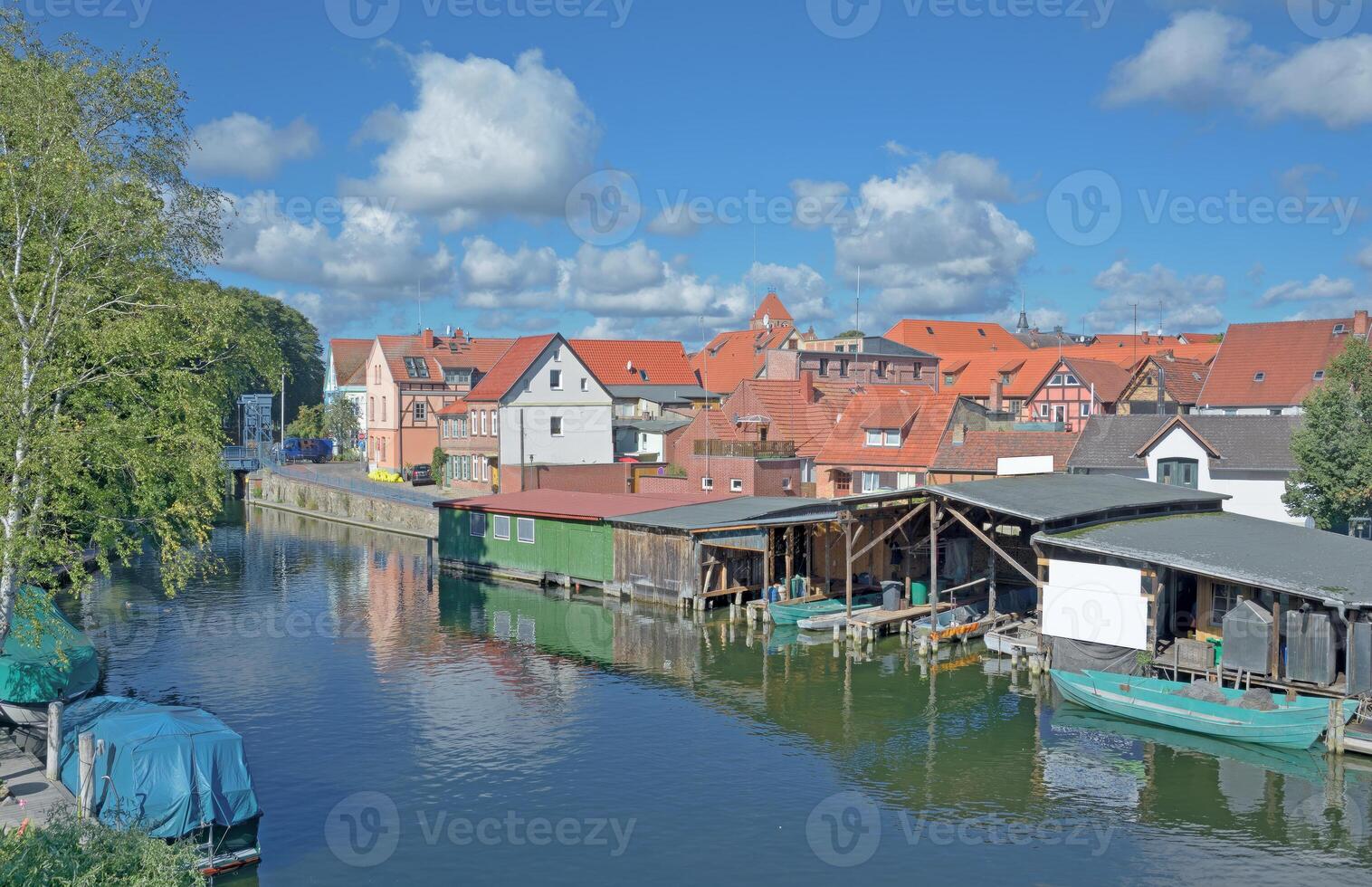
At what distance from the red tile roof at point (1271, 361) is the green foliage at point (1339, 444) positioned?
20.8 m

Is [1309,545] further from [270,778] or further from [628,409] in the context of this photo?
[628,409]

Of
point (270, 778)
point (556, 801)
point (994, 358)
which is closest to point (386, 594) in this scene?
point (270, 778)

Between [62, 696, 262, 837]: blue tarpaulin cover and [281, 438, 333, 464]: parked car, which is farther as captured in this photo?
[281, 438, 333, 464]: parked car

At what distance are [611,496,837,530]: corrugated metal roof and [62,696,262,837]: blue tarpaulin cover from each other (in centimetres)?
2216

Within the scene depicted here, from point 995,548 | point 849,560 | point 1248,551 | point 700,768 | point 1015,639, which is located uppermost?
point 1248,551

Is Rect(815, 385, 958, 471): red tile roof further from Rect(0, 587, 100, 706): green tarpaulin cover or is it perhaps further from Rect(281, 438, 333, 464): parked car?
Rect(281, 438, 333, 464): parked car

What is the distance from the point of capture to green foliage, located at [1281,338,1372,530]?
3956 cm

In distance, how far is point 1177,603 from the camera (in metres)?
32.0

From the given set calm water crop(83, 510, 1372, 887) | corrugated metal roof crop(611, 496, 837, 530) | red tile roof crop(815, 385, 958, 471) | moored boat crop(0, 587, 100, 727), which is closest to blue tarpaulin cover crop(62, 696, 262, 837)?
calm water crop(83, 510, 1372, 887)

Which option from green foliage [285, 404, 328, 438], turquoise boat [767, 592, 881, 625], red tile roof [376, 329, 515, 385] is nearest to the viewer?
turquoise boat [767, 592, 881, 625]

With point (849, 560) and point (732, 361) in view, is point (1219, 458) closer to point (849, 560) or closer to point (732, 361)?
point (849, 560)

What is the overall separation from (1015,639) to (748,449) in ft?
81.3

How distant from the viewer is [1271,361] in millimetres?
63312

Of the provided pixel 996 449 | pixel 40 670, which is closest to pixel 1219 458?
pixel 996 449
